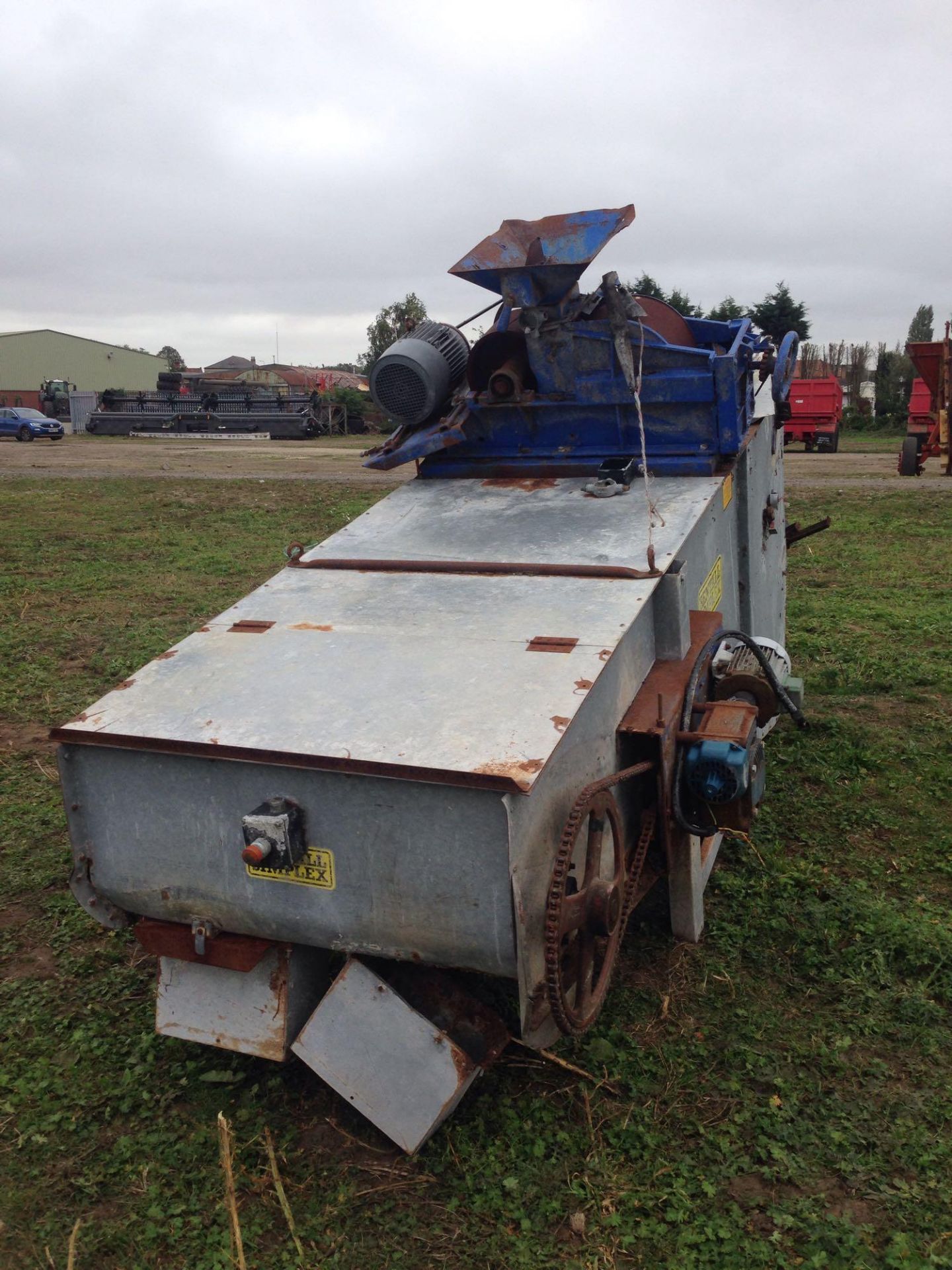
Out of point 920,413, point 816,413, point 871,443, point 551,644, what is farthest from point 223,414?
point 551,644

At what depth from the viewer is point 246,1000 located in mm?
2670

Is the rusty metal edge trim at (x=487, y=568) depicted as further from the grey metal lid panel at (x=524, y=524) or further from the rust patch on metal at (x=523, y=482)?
the rust patch on metal at (x=523, y=482)

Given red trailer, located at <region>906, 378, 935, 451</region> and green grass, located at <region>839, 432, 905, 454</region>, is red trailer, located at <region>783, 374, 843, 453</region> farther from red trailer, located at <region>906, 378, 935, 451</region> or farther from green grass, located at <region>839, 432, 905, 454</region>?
red trailer, located at <region>906, 378, 935, 451</region>

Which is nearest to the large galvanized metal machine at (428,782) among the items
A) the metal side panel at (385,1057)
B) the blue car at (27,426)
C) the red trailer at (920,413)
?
the metal side panel at (385,1057)

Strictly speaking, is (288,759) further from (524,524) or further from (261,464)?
(261,464)

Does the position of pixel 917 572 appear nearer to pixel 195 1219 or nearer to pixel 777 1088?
pixel 777 1088

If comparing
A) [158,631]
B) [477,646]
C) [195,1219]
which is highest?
[477,646]

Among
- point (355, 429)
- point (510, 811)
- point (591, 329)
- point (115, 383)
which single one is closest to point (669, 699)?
point (510, 811)

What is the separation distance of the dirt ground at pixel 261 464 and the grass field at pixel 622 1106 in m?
10.8

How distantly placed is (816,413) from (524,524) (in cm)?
1706

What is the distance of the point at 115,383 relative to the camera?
53812mm

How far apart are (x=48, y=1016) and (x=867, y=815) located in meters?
3.04

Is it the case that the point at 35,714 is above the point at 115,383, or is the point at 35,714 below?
below

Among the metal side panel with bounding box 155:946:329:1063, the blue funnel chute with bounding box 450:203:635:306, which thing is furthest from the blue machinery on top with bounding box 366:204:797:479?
the metal side panel with bounding box 155:946:329:1063
